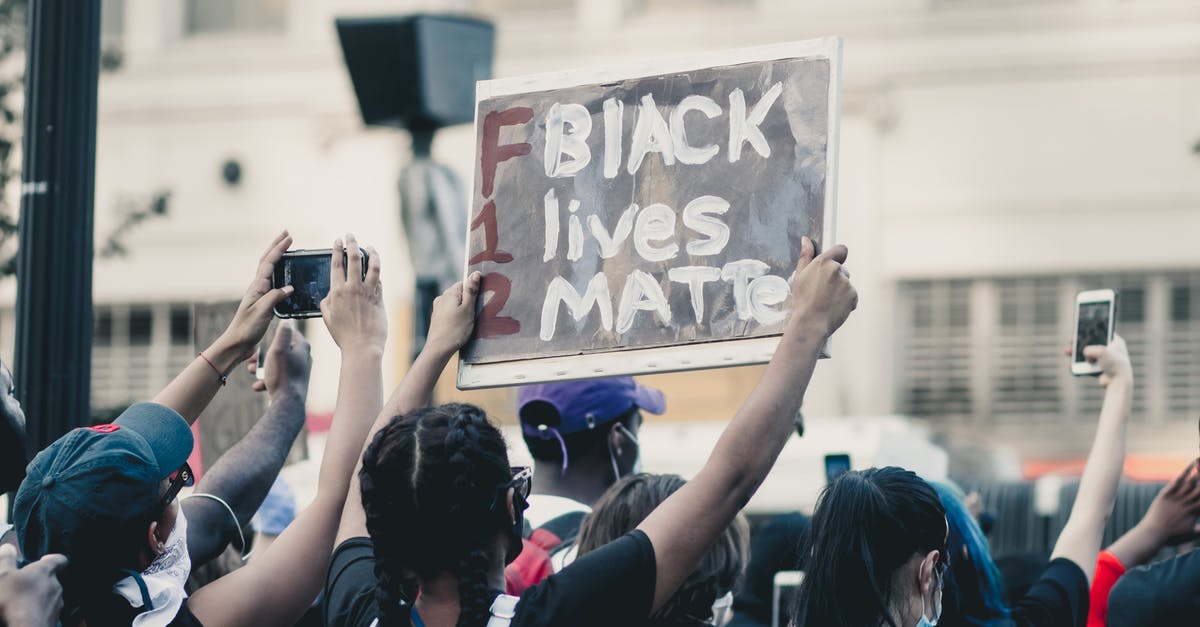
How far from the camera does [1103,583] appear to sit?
3.20 meters

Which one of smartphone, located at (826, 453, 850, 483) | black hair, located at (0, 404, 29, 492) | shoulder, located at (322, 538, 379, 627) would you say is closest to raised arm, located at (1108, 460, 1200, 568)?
smartphone, located at (826, 453, 850, 483)

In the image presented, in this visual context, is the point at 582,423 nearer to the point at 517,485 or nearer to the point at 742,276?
the point at 742,276

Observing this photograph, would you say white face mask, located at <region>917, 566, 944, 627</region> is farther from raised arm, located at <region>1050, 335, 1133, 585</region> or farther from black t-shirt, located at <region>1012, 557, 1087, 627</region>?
raised arm, located at <region>1050, 335, 1133, 585</region>

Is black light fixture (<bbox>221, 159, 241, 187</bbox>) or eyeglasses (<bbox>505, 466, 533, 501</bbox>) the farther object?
black light fixture (<bbox>221, 159, 241, 187</bbox>)

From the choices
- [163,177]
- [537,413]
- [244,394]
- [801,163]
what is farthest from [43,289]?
[163,177]

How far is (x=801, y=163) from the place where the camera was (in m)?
2.88

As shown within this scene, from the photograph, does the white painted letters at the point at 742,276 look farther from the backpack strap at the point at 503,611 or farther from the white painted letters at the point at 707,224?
the backpack strap at the point at 503,611

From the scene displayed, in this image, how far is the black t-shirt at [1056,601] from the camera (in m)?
2.98

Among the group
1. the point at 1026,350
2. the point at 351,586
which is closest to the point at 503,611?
the point at 351,586

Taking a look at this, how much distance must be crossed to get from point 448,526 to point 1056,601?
1250 mm

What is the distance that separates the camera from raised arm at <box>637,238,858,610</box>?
91.9 inches

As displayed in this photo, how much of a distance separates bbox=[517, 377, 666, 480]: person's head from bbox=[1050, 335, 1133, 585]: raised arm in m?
1.03

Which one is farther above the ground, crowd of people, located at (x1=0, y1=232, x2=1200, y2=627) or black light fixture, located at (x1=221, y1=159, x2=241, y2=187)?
black light fixture, located at (x1=221, y1=159, x2=241, y2=187)

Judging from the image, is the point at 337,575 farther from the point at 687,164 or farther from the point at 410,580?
the point at 687,164
